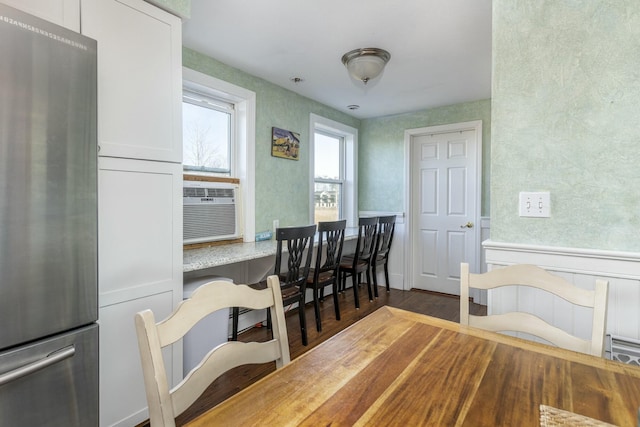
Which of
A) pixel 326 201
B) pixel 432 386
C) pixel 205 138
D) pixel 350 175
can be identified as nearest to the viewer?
pixel 432 386

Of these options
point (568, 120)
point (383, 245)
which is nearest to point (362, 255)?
point (383, 245)

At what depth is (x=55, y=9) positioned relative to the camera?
1.30 m

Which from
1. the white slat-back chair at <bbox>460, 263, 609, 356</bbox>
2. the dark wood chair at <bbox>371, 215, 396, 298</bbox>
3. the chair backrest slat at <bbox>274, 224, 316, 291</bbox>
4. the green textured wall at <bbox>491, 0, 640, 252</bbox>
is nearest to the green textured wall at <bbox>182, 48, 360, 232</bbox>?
the chair backrest slat at <bbox>274, 224, 316, 291</bbox>

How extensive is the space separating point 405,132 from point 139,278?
359cm

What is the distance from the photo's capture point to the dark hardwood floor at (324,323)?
1983mm

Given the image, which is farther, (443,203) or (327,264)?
(443,203)

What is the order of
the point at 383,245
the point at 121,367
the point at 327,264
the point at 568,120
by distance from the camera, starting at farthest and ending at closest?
the point at 383,245, the point at 327,264, the point at 121,367, the point at 568,120

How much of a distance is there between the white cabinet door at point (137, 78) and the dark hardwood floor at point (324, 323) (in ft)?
4.60

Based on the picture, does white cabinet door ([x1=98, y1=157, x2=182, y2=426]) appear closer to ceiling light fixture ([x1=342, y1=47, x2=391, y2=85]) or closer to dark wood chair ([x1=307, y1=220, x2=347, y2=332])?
dark wood chair ([x1=307, y1=220, x2=347, y2=332])

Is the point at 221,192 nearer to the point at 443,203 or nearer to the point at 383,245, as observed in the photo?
the point at 383,245

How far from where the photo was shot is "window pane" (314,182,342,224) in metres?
4.12

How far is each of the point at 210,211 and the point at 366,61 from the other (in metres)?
1.71

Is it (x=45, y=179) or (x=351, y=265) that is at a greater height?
(x=45, y=179)

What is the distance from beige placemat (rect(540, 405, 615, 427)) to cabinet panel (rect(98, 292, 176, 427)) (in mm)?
1640
